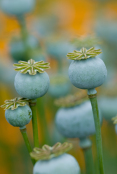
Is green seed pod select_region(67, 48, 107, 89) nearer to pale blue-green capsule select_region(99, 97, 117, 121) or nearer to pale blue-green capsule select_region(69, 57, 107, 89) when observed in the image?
pale blue-green capsule select_region(69, 57, 107, 89)

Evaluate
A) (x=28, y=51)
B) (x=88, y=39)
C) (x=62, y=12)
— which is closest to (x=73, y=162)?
(x=88, y=39)

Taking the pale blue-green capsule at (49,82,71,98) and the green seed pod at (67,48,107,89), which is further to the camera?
the pale blue-green capsule at (49,82,71,98)

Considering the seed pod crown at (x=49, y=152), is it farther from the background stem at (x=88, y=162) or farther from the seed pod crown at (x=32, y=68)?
the background stem at (x=88, y=162)

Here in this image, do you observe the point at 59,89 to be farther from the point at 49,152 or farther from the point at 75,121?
the point at 49,152

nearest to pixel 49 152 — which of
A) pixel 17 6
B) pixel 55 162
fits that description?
pixel 55 162

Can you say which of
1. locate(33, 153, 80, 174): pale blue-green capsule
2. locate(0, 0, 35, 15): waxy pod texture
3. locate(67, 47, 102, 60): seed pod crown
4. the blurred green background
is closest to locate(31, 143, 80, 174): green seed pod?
locate(33, 153, 80, 174): pale blue-green capsule

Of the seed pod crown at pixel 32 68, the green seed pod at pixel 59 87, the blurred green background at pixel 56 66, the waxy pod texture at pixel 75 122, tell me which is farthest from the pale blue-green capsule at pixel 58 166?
the green seed pod at pixel 59 87
